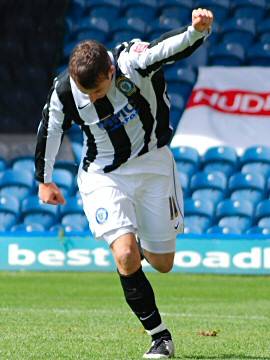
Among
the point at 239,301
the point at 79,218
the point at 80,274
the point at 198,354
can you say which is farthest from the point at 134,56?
the point at 79,218

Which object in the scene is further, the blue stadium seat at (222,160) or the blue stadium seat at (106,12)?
the blue stadium seat at (106,12)

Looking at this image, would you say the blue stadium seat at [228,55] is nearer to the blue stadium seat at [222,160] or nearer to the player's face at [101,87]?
the blue stadium seat at [222,160]

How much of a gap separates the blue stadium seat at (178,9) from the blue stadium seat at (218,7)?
0.20 meters

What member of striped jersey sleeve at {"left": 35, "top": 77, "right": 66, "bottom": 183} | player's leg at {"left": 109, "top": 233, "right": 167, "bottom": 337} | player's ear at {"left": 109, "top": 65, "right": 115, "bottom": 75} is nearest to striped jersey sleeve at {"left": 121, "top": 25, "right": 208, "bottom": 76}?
player's ear at {"left": 109, "top": 65, "right": 115, "bottom": 75}

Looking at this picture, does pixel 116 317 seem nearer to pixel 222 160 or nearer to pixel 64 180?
pixel 64 180

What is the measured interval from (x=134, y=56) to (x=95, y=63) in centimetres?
44

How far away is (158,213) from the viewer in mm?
7402

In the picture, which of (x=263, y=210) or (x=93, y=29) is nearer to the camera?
(x=263, y=210)

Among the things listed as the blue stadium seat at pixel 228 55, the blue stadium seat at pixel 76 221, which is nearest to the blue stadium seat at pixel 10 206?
the blue stadium seat at pixel 76 221

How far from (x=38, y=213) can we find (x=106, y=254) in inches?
83.6

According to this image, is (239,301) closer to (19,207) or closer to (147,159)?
(147,159)

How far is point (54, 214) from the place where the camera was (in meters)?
17.1

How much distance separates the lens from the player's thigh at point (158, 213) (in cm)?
739

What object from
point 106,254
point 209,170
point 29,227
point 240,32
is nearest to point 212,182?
point 209,170
